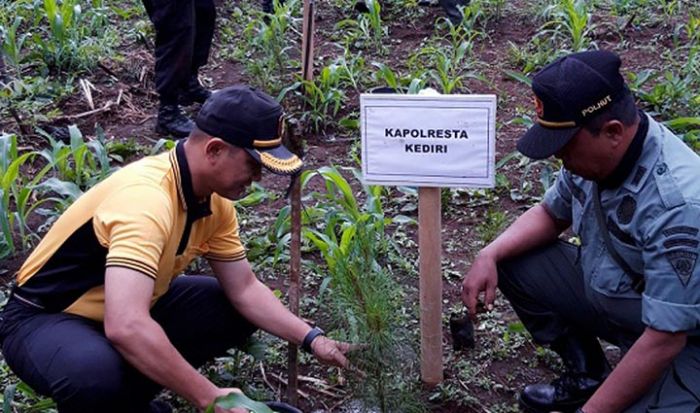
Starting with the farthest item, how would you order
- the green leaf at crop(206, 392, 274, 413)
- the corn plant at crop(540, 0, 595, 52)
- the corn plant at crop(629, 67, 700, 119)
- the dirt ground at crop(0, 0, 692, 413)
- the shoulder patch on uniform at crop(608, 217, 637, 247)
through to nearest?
1. the corn plant at crop(540, 0, 595, 52)
2. the corn plant at crop(629, 67, 700, 119)
3. the dirt ground at crop(0, 0, 692, 413)
4. the shoulder patch on uniform at crop(608, 217, 637, 247)
5. the green leaf at crop(206, 392, 274, 413)

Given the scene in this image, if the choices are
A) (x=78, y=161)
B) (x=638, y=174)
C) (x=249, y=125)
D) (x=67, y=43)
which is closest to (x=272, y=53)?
(x=67, y=43)

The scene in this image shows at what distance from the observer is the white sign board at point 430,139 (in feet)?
8.21

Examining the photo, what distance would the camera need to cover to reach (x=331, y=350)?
2.57 m

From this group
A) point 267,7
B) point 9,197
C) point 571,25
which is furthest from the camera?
point 267,7

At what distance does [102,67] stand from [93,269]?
12.1ft

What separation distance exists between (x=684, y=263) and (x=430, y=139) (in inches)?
31.0

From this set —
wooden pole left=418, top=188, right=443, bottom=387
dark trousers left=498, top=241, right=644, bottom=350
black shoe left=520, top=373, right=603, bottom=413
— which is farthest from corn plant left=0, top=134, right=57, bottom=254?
black shoe left=520, top=373, right=603, bottom=413

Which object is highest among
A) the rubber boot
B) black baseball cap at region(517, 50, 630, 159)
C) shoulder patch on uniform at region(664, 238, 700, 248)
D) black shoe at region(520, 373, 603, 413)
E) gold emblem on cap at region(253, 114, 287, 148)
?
black baseball cap at region(517, 50, 630, 159)

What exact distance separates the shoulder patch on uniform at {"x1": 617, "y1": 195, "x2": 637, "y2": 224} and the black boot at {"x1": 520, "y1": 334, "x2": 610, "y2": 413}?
57 centimetres

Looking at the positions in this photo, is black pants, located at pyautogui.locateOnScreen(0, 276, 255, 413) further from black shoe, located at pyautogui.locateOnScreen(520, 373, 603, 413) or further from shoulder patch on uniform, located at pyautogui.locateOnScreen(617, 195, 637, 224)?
shoulder patch on uniform, located at pyautogui.locateOnScreen(617, 195, 637, 224)

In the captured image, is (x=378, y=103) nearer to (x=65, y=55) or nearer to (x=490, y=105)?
(x=490, y=105)

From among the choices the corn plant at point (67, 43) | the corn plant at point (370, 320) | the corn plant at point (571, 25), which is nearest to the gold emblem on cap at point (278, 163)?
the corn plant at point (370, 320)

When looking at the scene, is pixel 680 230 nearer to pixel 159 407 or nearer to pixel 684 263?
pixel 684 263

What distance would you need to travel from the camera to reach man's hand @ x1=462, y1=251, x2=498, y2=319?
8.95 feet
